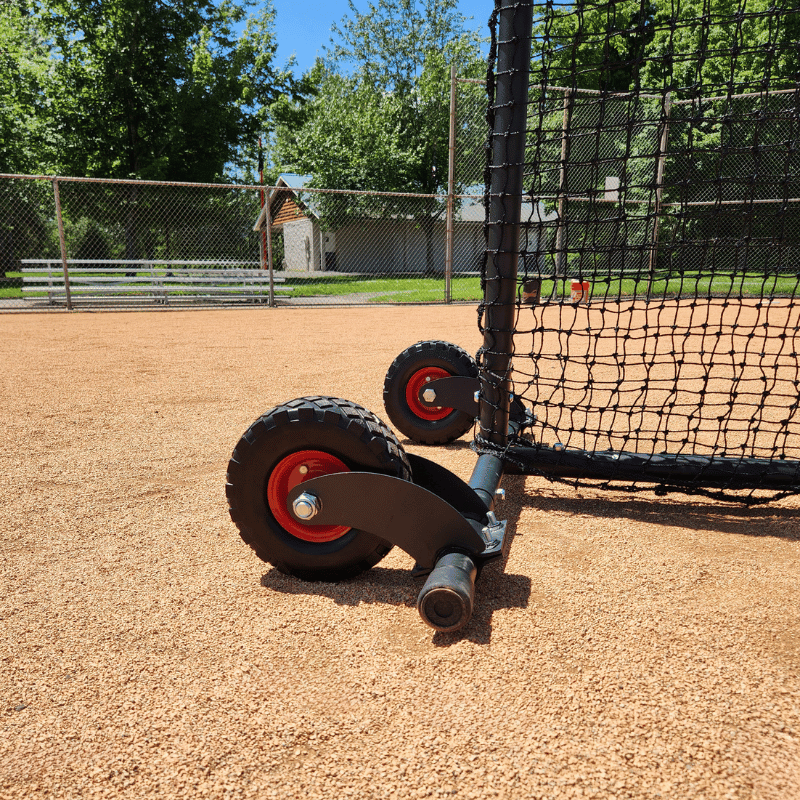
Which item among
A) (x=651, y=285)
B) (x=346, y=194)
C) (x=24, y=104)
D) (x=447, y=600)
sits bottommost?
(x=447, y=600)

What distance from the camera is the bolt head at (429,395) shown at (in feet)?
9.76

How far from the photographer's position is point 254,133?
21469 mm

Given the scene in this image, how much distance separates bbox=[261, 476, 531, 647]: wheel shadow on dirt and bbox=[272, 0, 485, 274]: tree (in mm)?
20585

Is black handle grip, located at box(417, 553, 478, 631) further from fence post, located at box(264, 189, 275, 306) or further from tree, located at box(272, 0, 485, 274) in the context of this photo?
tree, located at box(272, 0, 485, 274)

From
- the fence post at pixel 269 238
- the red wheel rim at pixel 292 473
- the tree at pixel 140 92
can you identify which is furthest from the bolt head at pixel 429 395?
the tree at pixel 140 92

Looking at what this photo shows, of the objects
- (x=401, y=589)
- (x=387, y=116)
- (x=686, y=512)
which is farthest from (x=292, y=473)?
(x=387, y=116)

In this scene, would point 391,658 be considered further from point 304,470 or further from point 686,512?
point 686,512

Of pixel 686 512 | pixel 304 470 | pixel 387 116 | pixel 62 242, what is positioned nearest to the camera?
pixel 304 470

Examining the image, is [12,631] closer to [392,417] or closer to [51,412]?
[392,417]

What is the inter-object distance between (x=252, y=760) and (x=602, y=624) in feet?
3.13

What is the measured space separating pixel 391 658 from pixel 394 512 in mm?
383

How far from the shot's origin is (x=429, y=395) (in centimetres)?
298

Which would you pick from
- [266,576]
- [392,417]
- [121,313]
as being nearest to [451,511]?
[266,576]

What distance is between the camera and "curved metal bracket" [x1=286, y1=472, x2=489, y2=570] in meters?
1.72
